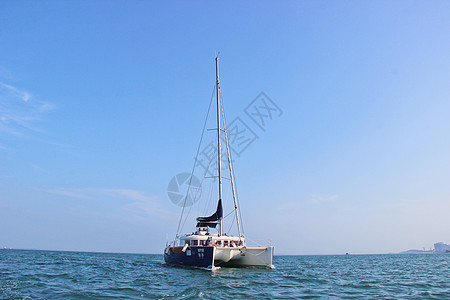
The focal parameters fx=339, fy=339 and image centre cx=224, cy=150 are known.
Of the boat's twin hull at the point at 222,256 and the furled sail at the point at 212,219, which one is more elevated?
the furled sail at the point at 212,219

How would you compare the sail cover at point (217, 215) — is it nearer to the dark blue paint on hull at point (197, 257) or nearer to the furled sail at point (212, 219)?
the furled sail at point (212, 219)

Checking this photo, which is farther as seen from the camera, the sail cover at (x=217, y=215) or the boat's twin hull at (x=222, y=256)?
the sail cover at (x=217, y=215)

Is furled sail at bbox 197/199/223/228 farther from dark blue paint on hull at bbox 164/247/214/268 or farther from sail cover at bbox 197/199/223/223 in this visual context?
dark blue paint on hull at bbox 164/247/214/268

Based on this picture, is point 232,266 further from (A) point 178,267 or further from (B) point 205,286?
(B) point 205,286

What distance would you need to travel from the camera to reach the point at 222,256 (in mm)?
29047

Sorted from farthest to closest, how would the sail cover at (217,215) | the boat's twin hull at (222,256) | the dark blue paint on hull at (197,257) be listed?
the sail cover at (217,215), the boat's twin hull at (222,256), the dark blue paint on hull at (197,257)

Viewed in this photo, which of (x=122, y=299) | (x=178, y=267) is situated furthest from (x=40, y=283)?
(x=178, y=267)

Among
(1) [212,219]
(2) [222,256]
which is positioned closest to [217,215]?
(1) [212,219]

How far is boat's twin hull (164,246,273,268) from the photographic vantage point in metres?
28.2

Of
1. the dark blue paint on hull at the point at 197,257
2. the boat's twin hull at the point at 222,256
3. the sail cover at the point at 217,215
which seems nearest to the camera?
the dark blue paint on hull at the point at 197,257

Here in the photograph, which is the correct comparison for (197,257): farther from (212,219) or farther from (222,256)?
(212,219)

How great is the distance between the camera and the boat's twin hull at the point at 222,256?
28203 millimetres

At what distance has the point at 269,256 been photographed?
103ft

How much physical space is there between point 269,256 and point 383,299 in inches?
624
